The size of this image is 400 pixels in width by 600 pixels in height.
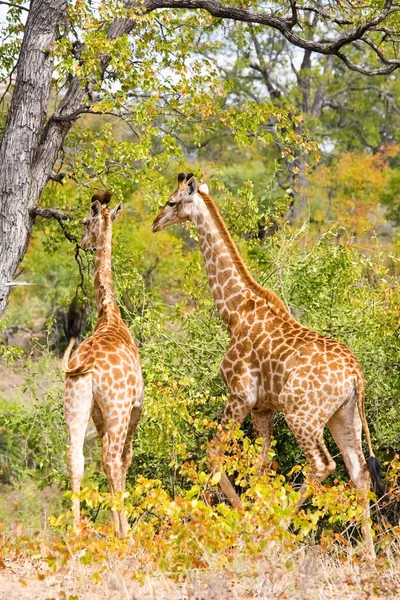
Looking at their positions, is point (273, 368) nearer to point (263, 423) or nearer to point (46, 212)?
point (263, 423)

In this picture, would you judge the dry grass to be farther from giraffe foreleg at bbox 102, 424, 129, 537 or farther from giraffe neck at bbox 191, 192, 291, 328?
giraffe neck at bbox 191, 192, 291, 328

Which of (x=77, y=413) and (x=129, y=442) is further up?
(x=77, y=413)

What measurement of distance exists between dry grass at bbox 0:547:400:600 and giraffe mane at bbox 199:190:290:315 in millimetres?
2697

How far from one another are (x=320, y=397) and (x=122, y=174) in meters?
4.57

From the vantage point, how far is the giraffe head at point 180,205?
8969 millimetres

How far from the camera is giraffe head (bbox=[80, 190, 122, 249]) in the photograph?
9346mm

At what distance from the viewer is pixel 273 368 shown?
8.19 metres

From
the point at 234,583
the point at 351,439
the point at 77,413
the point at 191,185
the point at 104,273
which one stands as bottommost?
the point at 234,583

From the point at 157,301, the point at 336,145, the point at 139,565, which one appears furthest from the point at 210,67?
the point at 336,145

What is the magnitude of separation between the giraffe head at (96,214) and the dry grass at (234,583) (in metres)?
3.83

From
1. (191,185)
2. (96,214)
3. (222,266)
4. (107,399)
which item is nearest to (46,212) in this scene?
(96,214)

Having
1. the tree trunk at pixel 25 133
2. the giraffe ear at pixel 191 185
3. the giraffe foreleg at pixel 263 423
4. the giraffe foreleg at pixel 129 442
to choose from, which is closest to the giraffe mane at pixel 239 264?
the giraffe ear at pixel 191 185

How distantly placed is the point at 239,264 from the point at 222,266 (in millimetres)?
165

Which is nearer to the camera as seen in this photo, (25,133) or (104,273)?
(104,273)
